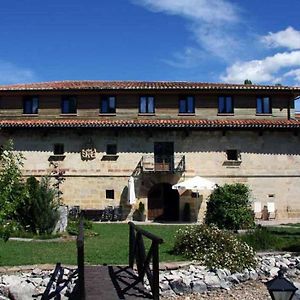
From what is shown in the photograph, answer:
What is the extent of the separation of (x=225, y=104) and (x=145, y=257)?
20.7m

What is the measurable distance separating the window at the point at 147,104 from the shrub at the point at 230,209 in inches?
327

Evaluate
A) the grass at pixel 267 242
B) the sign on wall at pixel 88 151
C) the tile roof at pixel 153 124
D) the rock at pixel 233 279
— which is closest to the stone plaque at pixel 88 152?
the sign on wall at pixel 88 151

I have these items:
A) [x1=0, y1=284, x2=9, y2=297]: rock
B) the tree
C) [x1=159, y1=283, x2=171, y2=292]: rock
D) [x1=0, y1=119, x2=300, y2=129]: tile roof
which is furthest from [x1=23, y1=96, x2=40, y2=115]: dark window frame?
[x1=159, y1=283, x2=171, y2=292]: rock

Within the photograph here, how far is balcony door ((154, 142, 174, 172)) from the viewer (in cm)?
2725

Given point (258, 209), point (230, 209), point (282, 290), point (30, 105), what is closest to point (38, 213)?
point (230, 209)

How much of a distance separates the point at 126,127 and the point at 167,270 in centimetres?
1654

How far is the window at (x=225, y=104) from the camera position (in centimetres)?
2898

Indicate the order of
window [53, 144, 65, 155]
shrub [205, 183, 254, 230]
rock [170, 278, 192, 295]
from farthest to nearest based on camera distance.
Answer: window [53, 144, 65, 155] < shrub [205, 183, 254, 230] < rock [170, 278, 192, 295]

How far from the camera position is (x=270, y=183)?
92.2ft

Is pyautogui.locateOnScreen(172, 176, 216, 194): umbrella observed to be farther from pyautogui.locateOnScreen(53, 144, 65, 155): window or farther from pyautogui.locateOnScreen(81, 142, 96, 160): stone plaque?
pyautogui.locateOnScreen(53, 144, 65, 155): window

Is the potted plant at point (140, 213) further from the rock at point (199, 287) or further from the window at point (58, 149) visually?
the rock at point (199, 287)

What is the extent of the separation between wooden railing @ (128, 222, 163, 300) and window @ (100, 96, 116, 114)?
18.0 meters

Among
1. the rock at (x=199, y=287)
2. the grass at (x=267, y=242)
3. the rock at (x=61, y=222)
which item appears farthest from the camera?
the rock at (x=61, y=222)

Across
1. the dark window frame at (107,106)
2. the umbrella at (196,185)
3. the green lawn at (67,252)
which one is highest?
the dark window frame at (107,106)
